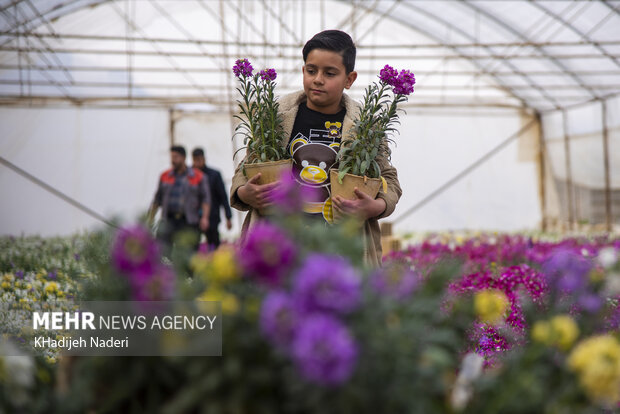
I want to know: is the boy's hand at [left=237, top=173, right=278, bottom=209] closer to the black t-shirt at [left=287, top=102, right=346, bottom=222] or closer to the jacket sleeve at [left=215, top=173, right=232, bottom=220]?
the black t-shirt at [left=287, top=102, right=346, bottom=222]

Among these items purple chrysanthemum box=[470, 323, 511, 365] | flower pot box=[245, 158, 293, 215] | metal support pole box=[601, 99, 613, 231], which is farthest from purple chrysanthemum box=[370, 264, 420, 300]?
metal support pole box=[601, 99, 613, 231]

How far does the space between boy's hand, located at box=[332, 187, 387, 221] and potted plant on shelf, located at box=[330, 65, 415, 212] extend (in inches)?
2.1

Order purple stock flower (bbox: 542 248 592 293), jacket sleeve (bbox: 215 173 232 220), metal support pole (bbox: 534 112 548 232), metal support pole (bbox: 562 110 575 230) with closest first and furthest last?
purple stock flower (bbox: 542 248 592 293) → jacket sleeve (bbox: 215 173 232 220) → metal support pole (bbox: 562 110 575 230) → metal support pole (bbox: 534 112 548 232)

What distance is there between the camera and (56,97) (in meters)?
14.0

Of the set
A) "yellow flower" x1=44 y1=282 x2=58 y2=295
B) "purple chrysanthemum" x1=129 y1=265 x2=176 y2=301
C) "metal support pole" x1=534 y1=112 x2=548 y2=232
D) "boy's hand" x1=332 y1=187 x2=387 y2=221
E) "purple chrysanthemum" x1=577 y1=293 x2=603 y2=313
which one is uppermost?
"metal support pole" x1=534 y1=112 x2=548 y2=232

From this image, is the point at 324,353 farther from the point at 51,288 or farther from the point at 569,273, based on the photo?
the point at 51,288

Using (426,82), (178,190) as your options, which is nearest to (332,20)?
(426,82)

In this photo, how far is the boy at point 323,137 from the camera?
1.98 metres

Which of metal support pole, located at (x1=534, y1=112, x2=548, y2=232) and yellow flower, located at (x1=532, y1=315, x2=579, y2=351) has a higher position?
metal support pole, located at (x1=534, y1=112, x2=548, y2=232)

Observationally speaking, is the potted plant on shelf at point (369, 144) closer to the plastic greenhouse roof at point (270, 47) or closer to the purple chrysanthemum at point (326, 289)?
the purple chrysanthemum at point (326, 289)

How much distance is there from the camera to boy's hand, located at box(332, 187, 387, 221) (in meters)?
1.91

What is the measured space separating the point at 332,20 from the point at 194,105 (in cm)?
424

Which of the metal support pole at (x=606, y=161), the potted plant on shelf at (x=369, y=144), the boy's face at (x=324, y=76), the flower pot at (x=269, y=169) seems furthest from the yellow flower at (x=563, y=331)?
the metal support pole at (x=606, y=161)

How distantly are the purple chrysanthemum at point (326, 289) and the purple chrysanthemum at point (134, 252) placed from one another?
0.29 m
